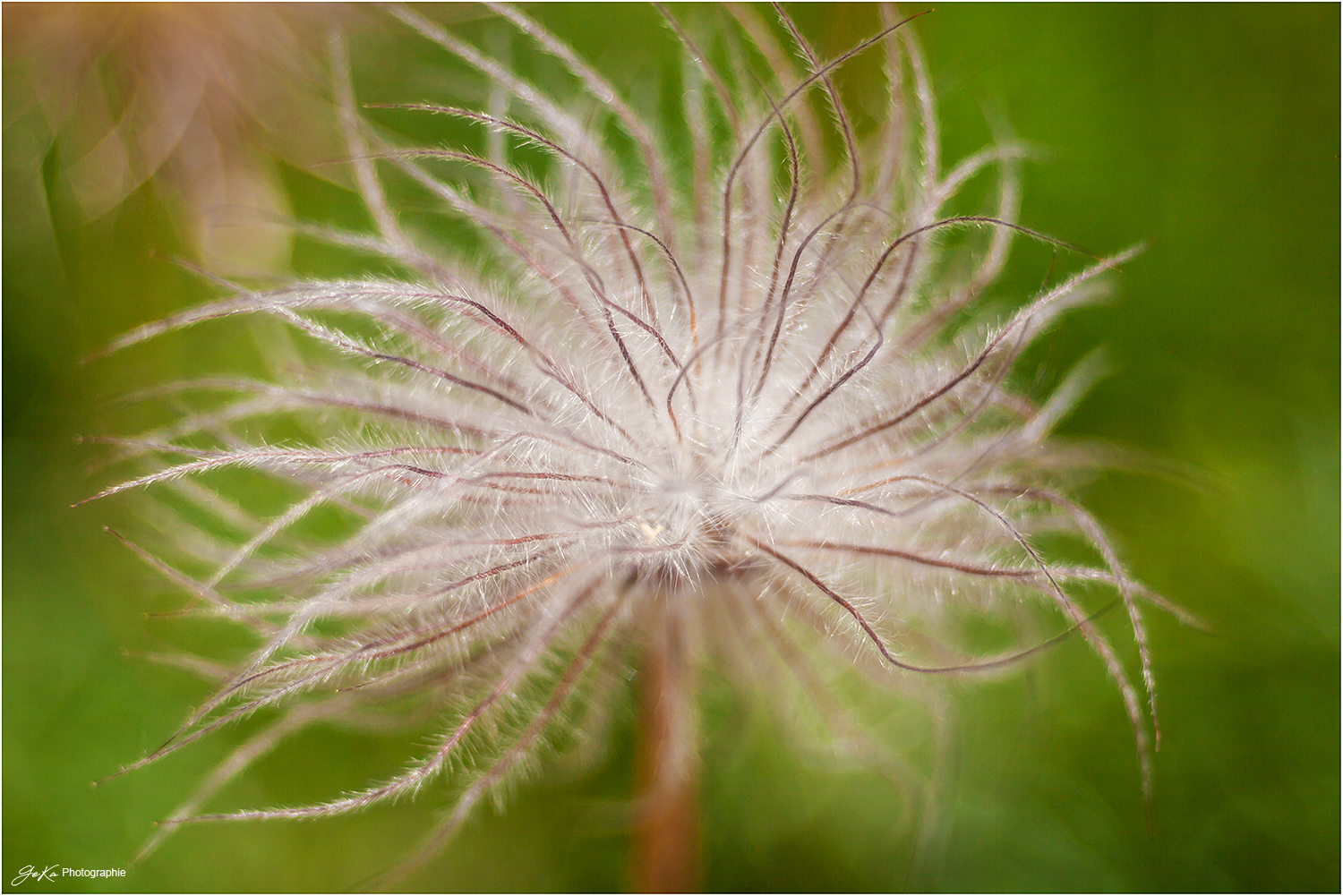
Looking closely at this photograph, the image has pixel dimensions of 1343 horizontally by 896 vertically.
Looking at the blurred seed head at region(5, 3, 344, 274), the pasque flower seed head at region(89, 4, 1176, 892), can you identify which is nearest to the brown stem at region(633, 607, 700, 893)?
the pasque flower seed head at region(89, 4, 1176, 892)

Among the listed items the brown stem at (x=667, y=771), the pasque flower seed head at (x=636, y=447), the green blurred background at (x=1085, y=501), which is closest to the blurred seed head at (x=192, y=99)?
the green blurred background at (x=1085, y=501)

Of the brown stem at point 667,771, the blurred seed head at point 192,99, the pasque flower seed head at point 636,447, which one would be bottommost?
the brown stem at point 667,771

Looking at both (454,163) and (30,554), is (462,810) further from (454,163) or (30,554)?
(30,554)

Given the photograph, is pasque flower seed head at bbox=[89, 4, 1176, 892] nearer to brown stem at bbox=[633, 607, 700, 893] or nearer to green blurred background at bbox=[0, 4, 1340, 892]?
brown stem at bbox=[633, 607, 700, 893]

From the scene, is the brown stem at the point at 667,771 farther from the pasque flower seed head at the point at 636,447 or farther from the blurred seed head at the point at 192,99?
the blurred seed head at the point at 192,99

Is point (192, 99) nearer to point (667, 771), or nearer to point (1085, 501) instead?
point (667, 771)
